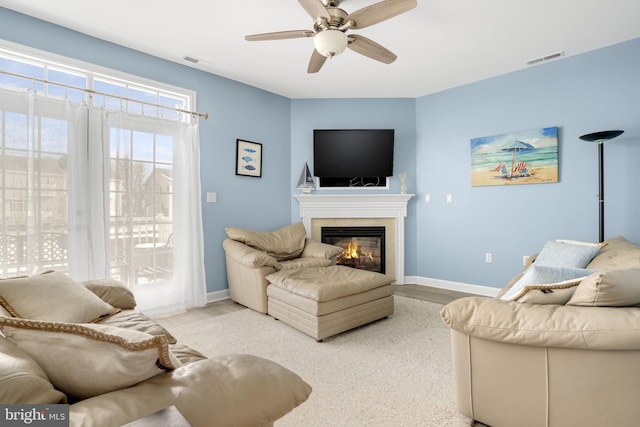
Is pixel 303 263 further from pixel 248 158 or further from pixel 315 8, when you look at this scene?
pixel 315 8

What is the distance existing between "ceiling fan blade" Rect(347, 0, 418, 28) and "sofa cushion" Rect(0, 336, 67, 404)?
Result: 2345 mm

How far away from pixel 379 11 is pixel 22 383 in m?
2.47

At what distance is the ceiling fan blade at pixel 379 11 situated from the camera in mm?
2023

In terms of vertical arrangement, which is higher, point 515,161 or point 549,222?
point 515,161

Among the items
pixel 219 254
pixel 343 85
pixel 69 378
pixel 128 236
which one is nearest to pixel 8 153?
pixel 128 236

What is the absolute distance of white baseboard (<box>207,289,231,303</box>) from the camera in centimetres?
382

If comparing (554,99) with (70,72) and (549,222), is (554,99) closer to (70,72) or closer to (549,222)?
(549,222)

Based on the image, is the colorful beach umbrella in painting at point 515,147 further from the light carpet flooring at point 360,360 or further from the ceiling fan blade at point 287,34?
the ceiling fan blade at point 287,34

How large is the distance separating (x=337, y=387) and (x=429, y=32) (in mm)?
3044

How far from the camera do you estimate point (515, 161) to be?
3.79 meters

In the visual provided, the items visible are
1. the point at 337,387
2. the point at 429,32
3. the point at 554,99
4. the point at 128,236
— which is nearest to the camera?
the point at 337,387

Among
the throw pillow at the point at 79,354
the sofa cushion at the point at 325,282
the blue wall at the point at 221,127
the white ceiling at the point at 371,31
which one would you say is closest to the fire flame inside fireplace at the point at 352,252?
the blue wall at the point at 221,127

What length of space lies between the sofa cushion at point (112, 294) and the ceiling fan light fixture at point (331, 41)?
220 cm

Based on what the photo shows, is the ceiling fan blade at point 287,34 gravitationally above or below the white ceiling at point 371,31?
below
